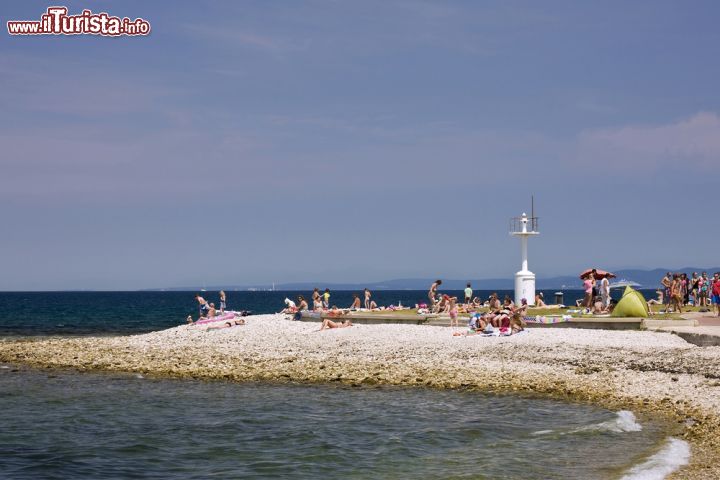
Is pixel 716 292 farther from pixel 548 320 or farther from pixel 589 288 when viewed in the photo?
pixel 548 320

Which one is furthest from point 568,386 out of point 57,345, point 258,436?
point 57,345

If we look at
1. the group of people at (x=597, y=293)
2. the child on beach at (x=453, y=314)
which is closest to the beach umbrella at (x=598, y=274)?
the group of people at (x=597, y=293)

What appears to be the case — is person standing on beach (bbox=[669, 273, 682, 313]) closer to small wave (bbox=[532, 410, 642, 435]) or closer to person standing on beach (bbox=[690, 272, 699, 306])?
person standing on beach (bbox=[690, 272, 699, 306])

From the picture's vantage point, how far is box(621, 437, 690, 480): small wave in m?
13.1

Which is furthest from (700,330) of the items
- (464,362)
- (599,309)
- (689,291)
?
(689,291)

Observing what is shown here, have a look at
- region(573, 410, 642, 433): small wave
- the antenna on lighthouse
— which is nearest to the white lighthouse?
the antenna on lighthouse

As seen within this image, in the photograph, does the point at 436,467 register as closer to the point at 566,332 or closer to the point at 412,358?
the point at 412,358

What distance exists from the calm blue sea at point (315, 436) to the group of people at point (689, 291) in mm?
16233

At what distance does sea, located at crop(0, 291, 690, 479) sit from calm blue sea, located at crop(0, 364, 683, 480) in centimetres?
4

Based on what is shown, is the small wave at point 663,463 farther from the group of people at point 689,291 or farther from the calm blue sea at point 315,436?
the group of people at point 689,291

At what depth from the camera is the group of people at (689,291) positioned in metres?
33.6

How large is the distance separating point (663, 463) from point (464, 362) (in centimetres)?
1189

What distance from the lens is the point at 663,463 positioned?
13.6 meters

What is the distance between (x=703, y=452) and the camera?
46.4ft
